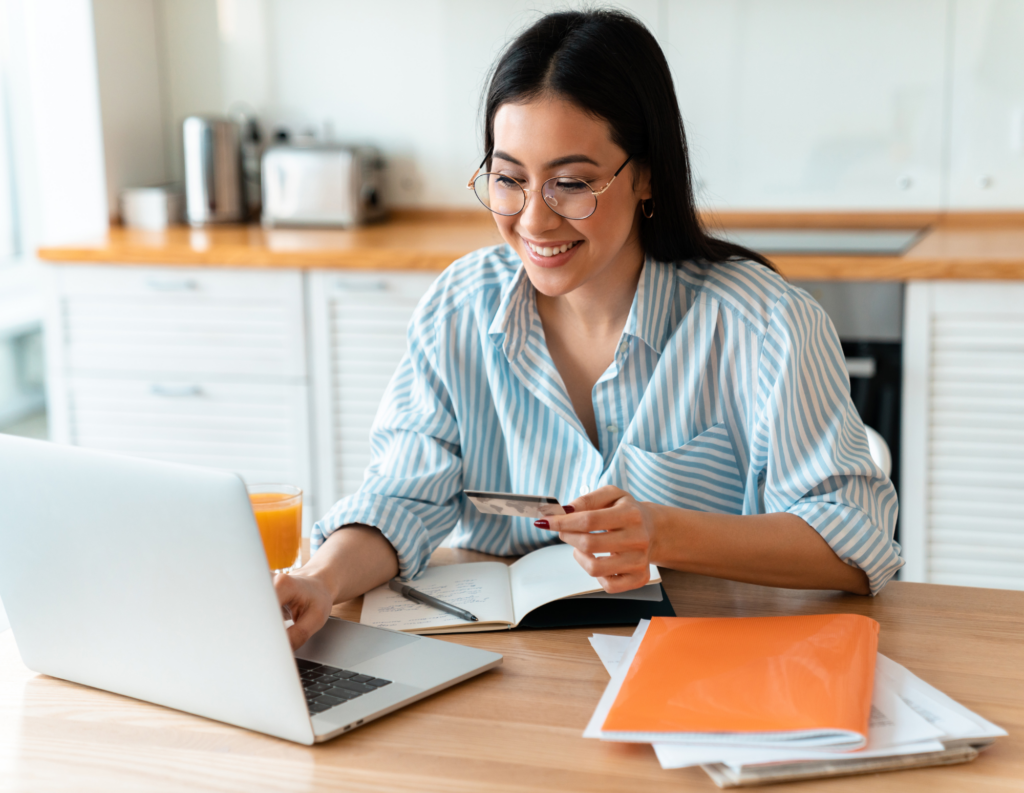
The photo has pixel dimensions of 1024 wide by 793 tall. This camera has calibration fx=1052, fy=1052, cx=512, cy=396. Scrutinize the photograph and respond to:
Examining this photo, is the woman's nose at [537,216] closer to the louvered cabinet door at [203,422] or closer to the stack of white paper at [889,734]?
the stack of white paper at [889,734]

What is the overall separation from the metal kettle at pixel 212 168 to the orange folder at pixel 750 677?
2421mm

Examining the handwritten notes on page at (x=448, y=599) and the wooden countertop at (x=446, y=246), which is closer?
the handwritten notes on page at (x=448, y=599)

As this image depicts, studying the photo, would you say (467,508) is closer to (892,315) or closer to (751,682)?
(751,682)

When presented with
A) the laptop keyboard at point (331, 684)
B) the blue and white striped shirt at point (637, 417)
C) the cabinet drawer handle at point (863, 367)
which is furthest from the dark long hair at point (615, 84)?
the cabinet drawer handle at point (863, 367)

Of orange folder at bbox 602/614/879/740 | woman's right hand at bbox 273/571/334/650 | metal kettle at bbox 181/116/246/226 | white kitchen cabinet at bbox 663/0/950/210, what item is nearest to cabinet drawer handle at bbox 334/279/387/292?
metal kettle at bbox 181/116/246/226

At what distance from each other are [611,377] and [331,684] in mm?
579

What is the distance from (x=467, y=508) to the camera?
1353 mm

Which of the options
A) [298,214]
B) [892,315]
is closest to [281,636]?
[892,315]

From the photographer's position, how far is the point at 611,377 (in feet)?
4.33

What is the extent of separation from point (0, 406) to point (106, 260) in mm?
1098

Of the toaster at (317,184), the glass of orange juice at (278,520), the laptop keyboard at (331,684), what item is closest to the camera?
the laptop keyboard at (331,684)

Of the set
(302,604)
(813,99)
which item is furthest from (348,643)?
→ (813,99)

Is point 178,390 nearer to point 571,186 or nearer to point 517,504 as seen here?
point 571,186

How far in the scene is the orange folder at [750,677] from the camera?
2.57ft
